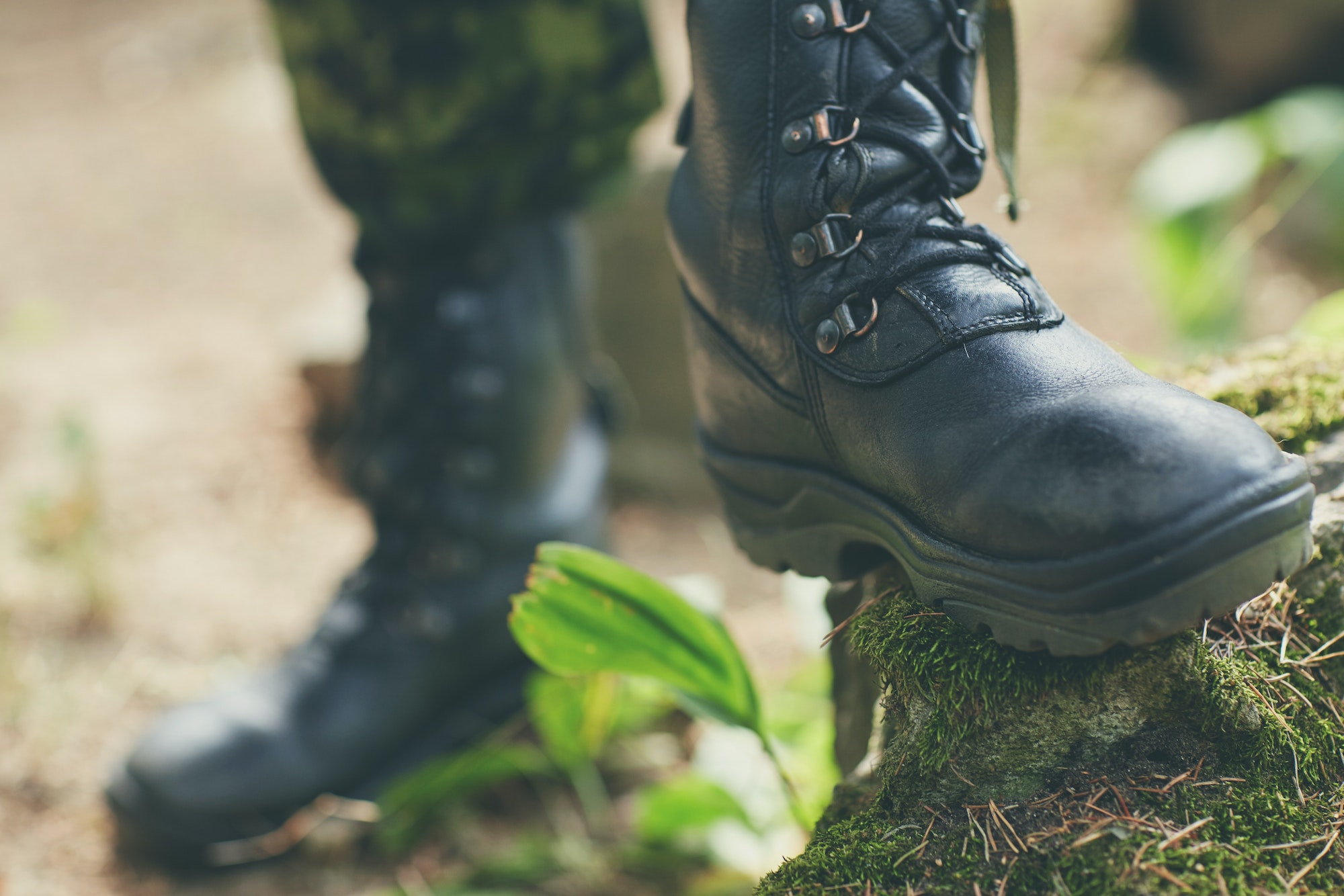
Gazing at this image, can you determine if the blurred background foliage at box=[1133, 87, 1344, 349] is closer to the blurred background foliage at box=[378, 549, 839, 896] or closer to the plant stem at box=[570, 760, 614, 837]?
the blurred background foliage at box=[378, 549, 839, 896]

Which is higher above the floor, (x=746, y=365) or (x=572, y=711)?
(x=746, y=365)

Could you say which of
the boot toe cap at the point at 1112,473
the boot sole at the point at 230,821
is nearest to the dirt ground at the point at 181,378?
the boot sole at the point at 230,821

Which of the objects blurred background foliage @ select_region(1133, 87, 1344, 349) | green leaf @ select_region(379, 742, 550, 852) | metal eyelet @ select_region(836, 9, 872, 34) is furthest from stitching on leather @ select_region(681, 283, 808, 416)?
blurred background foliage @ select_region(1133, 87, 1344, 349)

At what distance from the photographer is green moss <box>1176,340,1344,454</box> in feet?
3.90

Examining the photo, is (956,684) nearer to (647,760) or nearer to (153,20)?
(647,760)

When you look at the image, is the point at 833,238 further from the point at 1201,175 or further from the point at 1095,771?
the point at 1201,175

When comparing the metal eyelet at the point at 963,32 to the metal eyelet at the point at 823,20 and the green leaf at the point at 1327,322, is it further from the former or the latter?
the green leaf at the point at 1327,322

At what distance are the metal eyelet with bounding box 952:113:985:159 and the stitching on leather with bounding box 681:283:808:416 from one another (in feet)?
1.02

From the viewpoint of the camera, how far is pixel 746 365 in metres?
1.13

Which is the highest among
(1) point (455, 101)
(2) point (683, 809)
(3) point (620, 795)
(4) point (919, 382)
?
(1) point (455, 101)

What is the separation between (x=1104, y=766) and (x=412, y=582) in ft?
3.78

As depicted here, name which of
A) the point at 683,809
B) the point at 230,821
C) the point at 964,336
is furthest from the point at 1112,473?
the point at 230,821

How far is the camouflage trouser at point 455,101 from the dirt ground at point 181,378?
0.94 meters

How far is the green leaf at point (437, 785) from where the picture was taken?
158 cm
